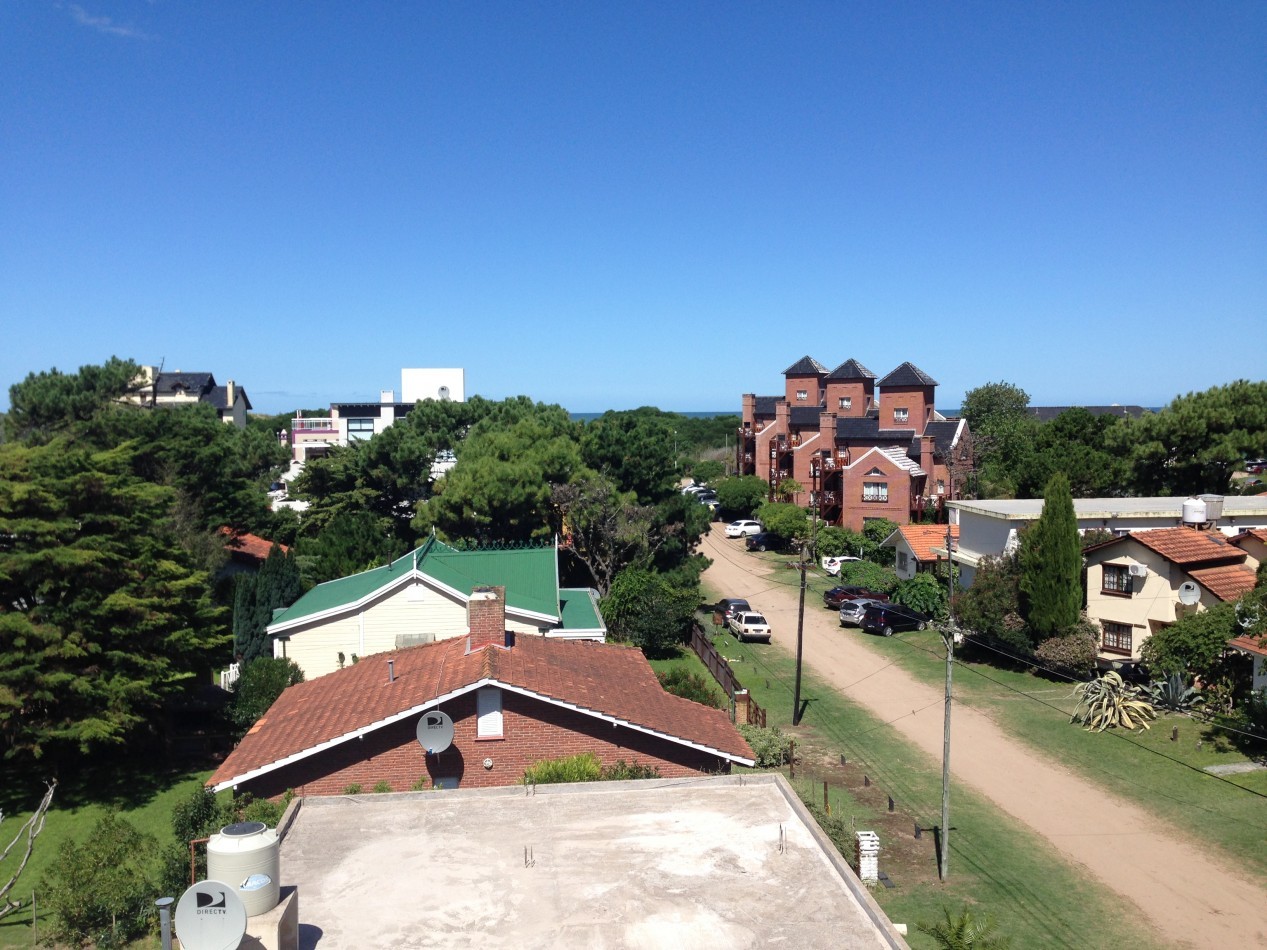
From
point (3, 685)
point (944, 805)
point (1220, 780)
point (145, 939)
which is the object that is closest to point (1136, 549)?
point (1220, 780)

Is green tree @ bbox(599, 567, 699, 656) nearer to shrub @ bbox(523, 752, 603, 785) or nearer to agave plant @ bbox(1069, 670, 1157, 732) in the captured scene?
agave plant @ bbox(1069, 670, 1157, 732)

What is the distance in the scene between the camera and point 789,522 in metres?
66.1

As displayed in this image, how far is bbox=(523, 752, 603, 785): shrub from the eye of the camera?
1838 cm

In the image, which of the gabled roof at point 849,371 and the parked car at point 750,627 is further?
the gabled roof at point 849,371

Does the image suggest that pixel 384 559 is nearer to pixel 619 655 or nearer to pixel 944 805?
pixel 619 655

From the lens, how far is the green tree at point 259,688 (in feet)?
95.1

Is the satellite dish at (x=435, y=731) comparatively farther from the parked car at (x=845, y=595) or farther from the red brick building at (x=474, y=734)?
the parked car at (x=845, y=595)

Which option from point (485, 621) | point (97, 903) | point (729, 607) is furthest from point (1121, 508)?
point (97, 903)

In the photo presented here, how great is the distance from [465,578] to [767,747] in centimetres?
1273

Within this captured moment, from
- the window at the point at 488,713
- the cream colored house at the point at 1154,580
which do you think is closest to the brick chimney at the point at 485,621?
the window at the point at 488,713

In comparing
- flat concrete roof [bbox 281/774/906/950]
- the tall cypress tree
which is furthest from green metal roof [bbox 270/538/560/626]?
the tall cypress tree

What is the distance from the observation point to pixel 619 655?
2559 centimetres

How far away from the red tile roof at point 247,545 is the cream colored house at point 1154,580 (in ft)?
116

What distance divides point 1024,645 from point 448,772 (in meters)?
23.9
